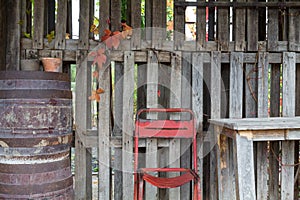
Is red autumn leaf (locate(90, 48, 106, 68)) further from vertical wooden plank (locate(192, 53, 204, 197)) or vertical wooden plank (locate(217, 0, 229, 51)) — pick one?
vertical wooden plank (locate(217, 0, 229, 51))

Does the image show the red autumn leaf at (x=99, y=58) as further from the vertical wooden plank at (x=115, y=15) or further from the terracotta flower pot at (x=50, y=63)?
the terracotta flower pot at (x=50, y=63)

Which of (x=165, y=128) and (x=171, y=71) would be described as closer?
(x=165, y=128)

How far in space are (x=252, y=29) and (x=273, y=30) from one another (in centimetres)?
18

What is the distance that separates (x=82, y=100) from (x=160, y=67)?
67 cm

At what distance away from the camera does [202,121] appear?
2.59 metres

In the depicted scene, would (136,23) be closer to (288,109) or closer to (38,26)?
(38,26)

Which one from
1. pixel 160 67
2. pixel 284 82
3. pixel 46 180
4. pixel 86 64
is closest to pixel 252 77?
pixel 284 82

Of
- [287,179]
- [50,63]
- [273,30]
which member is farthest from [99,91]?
[287,179]

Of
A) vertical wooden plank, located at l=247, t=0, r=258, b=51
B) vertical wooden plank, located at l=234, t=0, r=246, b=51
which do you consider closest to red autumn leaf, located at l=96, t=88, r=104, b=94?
vertical wooden plank, located at l=234, t=0, r=246, b=51

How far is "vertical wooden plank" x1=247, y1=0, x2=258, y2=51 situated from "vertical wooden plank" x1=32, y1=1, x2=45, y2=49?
165 cm

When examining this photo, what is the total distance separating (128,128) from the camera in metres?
2.53

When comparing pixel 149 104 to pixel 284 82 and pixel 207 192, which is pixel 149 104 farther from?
pixel 284 82

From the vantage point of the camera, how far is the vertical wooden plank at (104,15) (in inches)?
98.8

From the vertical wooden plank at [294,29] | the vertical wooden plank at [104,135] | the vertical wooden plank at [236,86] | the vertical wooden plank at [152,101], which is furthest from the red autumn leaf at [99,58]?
the vertical wooden plank at [294,29]
